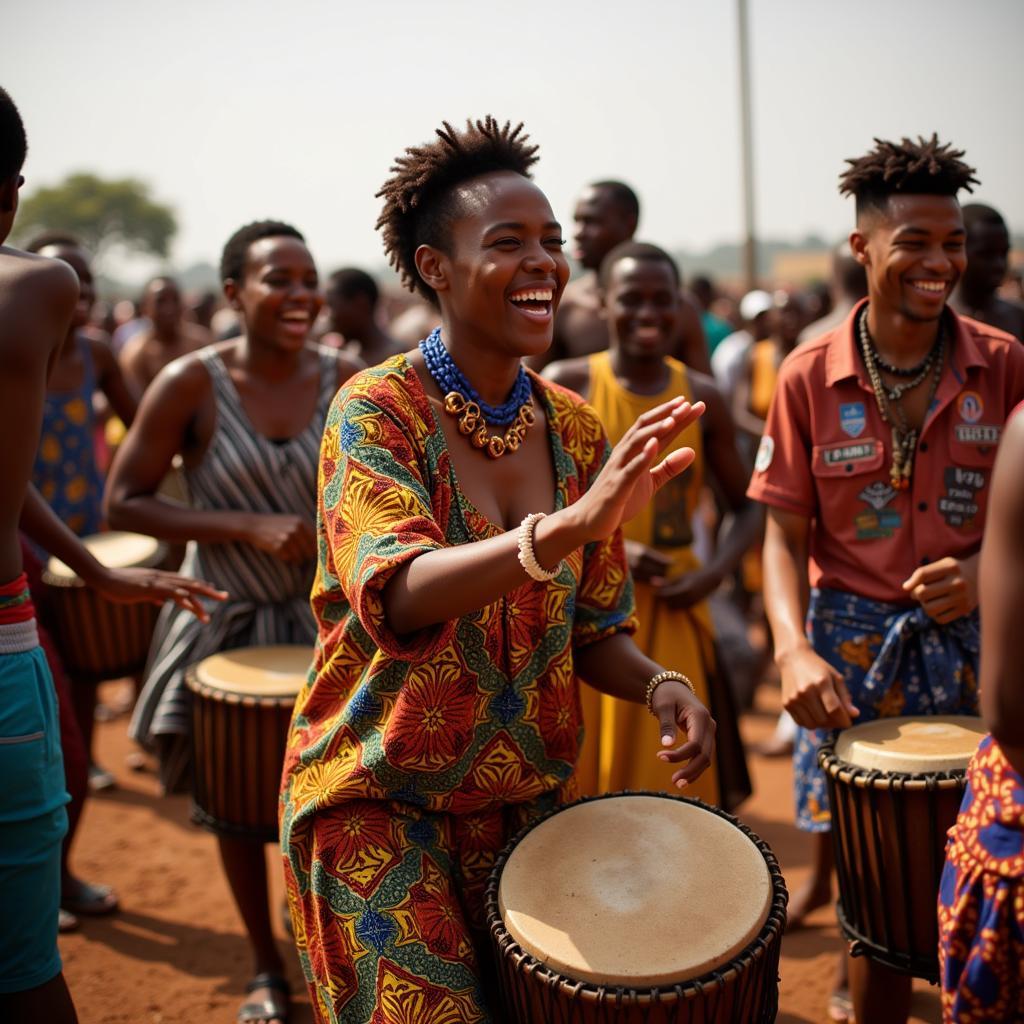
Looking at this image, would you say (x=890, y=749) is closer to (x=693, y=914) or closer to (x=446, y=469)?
(x=693, y=914)

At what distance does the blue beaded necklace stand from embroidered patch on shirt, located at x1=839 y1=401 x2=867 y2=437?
1.16 m

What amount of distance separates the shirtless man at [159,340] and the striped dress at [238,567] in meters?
5.47

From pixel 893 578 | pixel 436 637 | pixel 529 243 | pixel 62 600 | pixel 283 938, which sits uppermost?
pixel 529 243

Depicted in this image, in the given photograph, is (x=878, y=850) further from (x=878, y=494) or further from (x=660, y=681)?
(x=878, y=494)

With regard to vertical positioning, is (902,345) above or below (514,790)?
above

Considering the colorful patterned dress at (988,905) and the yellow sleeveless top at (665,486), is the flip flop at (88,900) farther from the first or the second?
the colorful patterned dress at (988,905)

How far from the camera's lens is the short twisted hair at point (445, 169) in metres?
2.52

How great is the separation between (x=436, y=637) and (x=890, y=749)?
1.28m

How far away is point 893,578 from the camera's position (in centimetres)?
325

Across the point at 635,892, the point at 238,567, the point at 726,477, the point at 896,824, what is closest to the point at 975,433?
the point at 896,824

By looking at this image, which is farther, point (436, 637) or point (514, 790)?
point (514, 790)

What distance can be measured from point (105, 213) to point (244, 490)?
7283 cm

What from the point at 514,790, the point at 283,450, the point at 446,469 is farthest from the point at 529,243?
the point at 283,450

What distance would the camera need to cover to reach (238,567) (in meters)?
3.98
